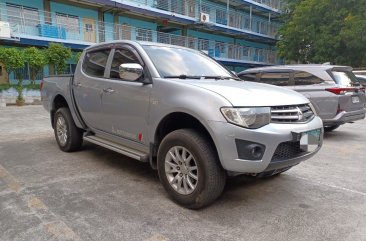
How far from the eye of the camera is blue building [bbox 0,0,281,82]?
60.1 feet

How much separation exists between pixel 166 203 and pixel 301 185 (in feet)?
5.91

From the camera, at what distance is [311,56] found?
28438 millimetres

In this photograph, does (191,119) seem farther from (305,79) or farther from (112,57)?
(305,79)

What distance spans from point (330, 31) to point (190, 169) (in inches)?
1062

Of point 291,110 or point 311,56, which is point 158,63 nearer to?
point 291,110

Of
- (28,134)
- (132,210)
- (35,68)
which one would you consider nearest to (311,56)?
(35,68)

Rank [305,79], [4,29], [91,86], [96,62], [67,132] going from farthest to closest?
[4,29]
[305,79]
[67,132]
[96,62]
[91,86]

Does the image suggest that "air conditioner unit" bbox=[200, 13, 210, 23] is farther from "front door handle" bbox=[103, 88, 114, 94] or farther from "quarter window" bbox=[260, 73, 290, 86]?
"front door handle" bbox=[103, 88, 114, 94]

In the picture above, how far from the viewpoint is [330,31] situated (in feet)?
84.3

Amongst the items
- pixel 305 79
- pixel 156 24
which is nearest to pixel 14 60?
pixel 156 24

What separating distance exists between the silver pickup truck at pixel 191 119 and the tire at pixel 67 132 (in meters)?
0.62

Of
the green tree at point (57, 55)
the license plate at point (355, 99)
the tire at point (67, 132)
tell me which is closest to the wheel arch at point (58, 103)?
the tire at point (67, 132)

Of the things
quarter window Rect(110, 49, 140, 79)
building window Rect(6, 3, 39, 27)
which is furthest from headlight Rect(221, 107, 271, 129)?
building window Rect(6, 3, 39, 27)

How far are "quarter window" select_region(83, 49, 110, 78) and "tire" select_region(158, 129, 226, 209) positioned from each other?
175 centimetres
